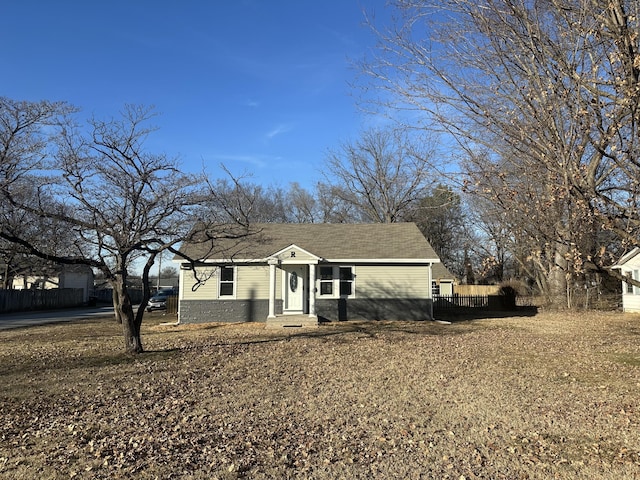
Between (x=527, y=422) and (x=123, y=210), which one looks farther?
(x=123, y=210)

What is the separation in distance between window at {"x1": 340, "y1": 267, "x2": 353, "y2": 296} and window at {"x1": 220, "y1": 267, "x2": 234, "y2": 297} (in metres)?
4.47

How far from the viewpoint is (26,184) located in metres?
10.6

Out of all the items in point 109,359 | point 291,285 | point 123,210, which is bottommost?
point 109,359

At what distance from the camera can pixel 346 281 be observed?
19.4 m

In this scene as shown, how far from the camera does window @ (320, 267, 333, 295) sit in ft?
63.7

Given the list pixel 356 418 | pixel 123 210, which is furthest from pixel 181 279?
pixel 356 418

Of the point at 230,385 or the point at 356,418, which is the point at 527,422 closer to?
the point at 356,418

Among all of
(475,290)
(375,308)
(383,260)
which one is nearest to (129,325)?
(375,308)

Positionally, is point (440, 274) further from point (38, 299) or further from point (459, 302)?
point (38, 299)

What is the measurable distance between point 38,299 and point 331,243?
24369 mm

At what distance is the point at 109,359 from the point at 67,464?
A: 256 inches

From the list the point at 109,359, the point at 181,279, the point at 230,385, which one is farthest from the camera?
the point at 181,279

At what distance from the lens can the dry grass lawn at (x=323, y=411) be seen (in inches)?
175

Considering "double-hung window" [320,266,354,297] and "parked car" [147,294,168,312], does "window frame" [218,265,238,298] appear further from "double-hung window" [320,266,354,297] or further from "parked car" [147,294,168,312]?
"parked car" [147,294,168,312]
